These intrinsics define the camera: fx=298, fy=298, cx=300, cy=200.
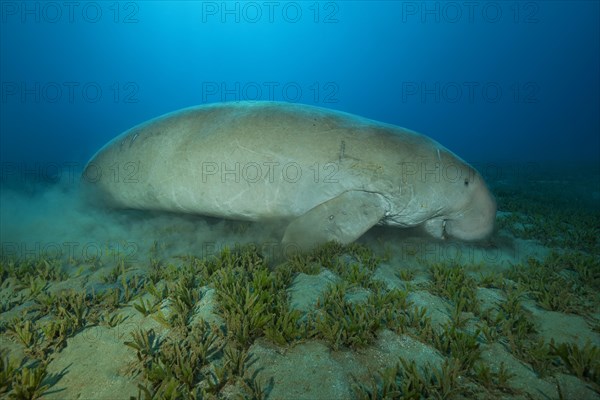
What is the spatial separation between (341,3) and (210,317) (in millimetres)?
141568

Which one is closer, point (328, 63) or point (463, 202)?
point (463, 202)

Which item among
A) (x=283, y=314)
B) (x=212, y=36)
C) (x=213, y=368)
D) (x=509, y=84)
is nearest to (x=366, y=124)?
(x=283, y=314)

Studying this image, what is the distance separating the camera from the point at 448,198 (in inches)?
160

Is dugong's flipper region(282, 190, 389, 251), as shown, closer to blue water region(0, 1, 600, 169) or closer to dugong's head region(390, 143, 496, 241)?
dugong's head region(390, 143, 496, 241)

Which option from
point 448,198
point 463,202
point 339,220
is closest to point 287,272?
point 339,220

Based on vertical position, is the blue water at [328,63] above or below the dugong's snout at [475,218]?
above

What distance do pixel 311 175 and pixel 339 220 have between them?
0.73 meters

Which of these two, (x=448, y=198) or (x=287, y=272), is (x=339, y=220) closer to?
(x=287, y=272)

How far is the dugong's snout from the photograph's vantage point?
4234mm

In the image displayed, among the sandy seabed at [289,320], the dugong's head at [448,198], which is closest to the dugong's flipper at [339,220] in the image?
the sandy seabed at [289,320]

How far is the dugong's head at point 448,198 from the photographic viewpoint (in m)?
3.96

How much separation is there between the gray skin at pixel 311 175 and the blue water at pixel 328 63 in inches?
2445

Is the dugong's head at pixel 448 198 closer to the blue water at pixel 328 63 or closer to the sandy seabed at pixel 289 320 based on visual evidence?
the sandy seabed at pixel 289 320

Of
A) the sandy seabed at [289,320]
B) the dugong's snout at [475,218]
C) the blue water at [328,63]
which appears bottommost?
the sandy seabed at [289,320]
